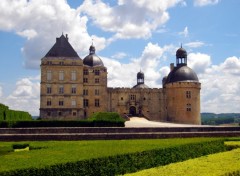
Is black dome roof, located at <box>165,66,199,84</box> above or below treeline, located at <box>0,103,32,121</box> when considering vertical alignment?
above

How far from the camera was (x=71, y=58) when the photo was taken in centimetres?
5234

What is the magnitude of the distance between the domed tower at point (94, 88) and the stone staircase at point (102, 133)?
2832 centimetres

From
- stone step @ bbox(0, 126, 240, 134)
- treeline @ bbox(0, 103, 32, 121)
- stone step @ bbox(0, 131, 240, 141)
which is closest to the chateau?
treeline @ bbox(0, 103, 32, 121)

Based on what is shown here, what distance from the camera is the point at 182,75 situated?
2138 inches

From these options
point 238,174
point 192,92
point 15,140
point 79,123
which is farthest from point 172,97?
point 238,174

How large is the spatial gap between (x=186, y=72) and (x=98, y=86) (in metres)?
13.7

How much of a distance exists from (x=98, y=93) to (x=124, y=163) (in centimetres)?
4232

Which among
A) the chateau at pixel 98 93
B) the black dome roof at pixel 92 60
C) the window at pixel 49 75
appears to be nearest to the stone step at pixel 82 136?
the chateau at pixel 98 93

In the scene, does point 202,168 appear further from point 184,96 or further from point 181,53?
point 181,53

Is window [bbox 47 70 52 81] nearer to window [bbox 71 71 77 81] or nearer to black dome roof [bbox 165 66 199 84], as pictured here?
window [bbox 71 71 77 81]

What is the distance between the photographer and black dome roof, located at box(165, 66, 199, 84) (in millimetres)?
54281

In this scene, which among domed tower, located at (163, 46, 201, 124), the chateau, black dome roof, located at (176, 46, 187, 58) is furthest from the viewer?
black dome roof, located at (176, 46, 187, 58)

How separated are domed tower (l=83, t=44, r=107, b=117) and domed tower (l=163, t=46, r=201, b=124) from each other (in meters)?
10.3

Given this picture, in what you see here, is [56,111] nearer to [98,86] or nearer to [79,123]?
[98,86]
